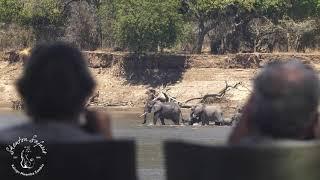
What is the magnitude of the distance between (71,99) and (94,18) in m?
42.8

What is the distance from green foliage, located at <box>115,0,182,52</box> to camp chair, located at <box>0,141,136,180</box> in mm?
37367

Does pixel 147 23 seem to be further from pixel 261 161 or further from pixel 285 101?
pixel 261 161

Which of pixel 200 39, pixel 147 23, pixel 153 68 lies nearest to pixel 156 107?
pixel 147 23

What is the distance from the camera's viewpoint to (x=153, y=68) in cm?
4134

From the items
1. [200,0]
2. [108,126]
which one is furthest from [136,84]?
[108,126]

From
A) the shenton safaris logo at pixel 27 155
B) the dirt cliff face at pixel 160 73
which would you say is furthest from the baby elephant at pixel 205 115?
the shenton safaris logo at pixel 27 155

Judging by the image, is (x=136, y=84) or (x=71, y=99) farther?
(x=136, y=84)

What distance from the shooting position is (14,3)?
144 feet

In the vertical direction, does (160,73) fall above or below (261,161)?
below

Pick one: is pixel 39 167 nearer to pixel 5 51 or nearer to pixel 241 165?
pixel 241 165

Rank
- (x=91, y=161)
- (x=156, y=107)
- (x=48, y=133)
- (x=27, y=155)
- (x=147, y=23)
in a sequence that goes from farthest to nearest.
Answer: (x=147, y=23)
(x=156, y=107)
(x=27, y=155)
(x=48, y=133)
(x=91, y=161)

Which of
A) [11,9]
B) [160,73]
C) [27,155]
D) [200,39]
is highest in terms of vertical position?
[27,155]

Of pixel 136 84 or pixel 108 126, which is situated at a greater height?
pixel 108 126

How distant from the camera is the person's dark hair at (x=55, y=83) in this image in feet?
9.53
